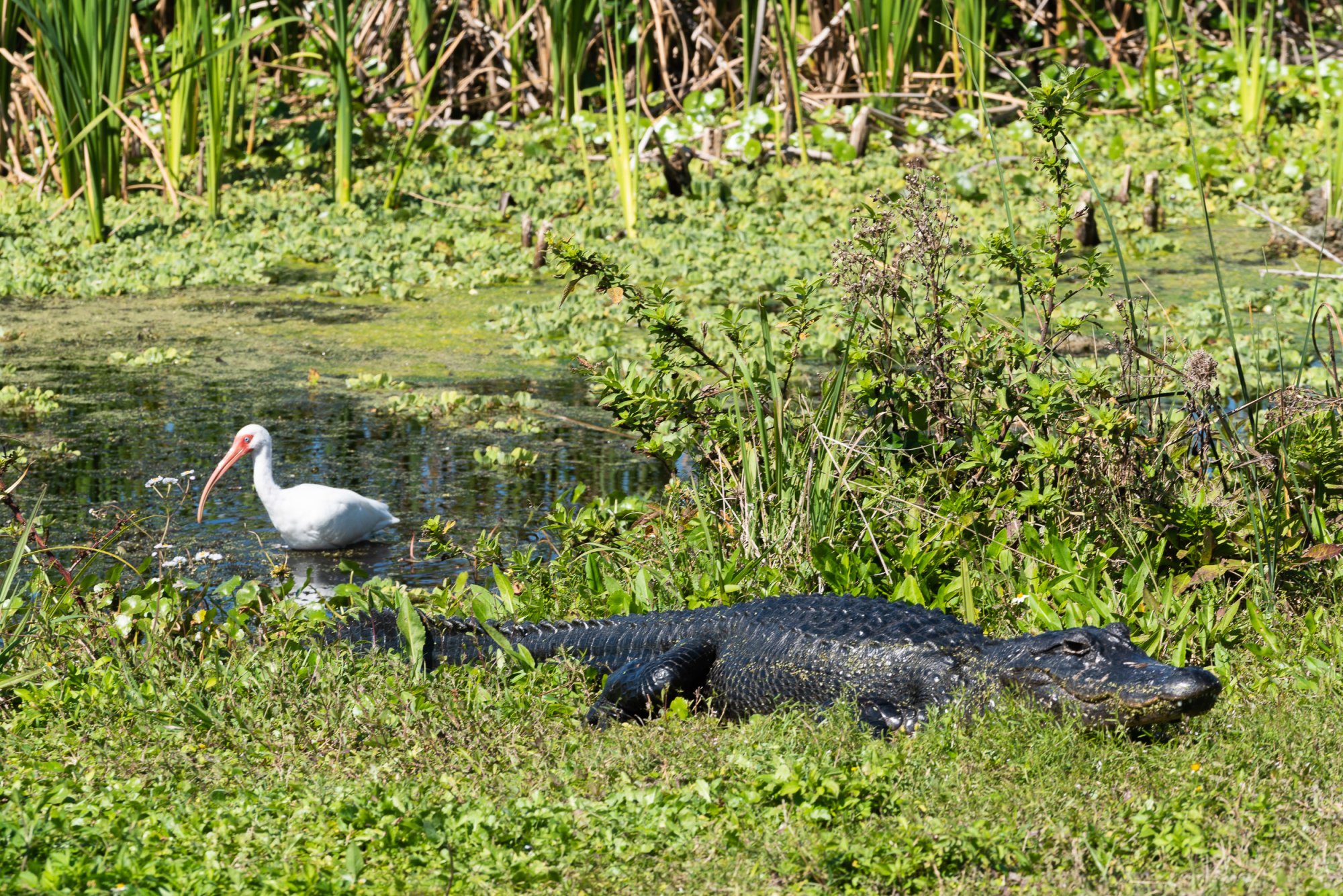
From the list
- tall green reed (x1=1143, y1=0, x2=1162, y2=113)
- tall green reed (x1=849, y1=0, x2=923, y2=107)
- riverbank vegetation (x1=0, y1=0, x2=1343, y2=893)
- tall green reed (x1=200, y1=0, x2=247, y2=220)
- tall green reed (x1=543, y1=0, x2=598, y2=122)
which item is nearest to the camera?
riverbank vegetation (x1=0, y1=0, x2=1343, y2=893)

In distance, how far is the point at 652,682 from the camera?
4020 mm

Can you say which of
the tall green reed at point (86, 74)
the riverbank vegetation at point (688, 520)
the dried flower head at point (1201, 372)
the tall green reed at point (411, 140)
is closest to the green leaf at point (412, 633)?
the riverbank vegetation at point (688, 520)

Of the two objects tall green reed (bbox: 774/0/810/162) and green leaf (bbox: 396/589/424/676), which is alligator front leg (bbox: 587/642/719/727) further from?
tall green reed (bbox: 774/0/810/162)

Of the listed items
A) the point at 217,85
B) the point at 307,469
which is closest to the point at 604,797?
the point at 307,469

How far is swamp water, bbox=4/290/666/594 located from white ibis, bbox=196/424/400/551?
9 centimetres

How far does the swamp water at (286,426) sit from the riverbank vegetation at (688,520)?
0.16 ft

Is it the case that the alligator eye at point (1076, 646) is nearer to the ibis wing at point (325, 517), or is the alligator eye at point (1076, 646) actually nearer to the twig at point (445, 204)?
the ibis wing at point (325, 517)

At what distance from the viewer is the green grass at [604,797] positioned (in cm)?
273

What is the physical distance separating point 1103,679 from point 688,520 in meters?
1.98

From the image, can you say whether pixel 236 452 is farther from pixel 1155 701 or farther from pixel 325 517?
pixel 1155 701

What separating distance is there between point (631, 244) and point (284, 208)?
2.92 metres

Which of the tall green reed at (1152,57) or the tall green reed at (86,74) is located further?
the tall green reed at (1152,57)

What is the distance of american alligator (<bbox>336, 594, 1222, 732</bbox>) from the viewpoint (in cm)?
351

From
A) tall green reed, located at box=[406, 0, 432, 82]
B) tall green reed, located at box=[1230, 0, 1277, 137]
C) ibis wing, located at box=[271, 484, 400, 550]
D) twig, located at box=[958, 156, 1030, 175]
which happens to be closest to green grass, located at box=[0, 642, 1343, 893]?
ibis wing, located at box=[271, 484, 400, 550]
